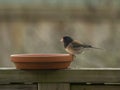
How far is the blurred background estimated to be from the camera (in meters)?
2.40

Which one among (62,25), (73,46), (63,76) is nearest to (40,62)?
(63,76)

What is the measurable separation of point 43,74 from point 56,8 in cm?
106

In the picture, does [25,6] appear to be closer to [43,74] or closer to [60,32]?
[60,32]

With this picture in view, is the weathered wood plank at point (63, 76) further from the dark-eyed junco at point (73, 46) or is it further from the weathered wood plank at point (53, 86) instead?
the dark-eyed junco at point (73, 46)

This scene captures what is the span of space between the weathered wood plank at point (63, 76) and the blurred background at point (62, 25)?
3.20 ft

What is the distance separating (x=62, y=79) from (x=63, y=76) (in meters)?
0.01

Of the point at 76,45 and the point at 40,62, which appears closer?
the point at 40,62

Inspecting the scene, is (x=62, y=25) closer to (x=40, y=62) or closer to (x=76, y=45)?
(x=76, y=45)

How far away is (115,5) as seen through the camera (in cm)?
246

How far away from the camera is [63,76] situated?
1.40 meters

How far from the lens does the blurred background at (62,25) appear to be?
2.40 m

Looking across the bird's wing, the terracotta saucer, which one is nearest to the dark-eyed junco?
the bird's wing

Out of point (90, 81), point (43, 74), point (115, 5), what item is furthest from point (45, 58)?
point (115, 5)

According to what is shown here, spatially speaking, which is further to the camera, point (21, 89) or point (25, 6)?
point (25, 6)
